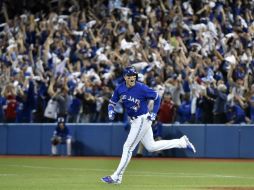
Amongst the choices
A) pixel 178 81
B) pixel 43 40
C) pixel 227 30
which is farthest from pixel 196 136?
pixel 43 40

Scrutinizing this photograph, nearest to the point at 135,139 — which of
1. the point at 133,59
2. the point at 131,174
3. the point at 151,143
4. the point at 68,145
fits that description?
the point at 151,143

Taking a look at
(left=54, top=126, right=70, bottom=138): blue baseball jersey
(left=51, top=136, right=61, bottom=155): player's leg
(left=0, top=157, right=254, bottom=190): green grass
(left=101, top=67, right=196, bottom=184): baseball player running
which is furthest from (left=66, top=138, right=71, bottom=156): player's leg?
(left=101, top=67, right=196, bottom=184): baseball player running

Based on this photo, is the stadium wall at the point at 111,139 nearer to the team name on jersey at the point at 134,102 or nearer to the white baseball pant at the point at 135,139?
the white baseball pant at the point at 135,139

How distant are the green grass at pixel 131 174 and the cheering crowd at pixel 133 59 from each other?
184 cm

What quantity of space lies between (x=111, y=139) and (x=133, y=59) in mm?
2659

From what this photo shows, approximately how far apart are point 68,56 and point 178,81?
5.47m

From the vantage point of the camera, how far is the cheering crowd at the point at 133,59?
941 inches

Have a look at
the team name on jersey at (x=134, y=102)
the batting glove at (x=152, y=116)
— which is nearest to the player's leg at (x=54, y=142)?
the team name on jersey at (x=134, y=102)

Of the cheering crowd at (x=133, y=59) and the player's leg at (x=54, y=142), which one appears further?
the player's leg at (x=54, y=142)

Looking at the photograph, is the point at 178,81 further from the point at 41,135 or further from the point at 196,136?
the point at 41,135

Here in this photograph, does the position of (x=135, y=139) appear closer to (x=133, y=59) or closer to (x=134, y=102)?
(x=134, y=102)

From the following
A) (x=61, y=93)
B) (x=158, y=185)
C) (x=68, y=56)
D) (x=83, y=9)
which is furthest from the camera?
(x=83, y=9)

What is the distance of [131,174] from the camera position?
17547 mm

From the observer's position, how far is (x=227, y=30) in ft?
86.8
